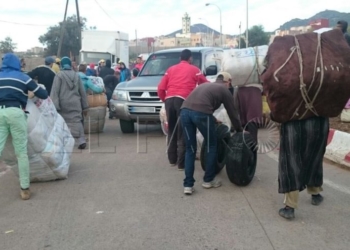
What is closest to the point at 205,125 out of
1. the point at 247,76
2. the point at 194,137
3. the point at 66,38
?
the point at 194,137

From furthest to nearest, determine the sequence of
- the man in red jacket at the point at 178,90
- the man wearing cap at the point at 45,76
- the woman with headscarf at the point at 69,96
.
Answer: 1. the man wearing cap at the point at 45,76
2. the woman with headscarf at the point at 69,96
3. the man in red jacket at the point at 178,90

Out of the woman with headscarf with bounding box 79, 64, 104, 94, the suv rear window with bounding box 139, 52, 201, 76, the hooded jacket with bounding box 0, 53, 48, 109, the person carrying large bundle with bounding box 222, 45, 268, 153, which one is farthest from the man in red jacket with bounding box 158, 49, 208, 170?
the suv rear window with bounding box 139, 52, 201, 76

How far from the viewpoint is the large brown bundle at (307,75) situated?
15.3 ft

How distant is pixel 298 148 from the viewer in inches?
196

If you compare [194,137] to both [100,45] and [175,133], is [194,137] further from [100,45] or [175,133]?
[100,45]

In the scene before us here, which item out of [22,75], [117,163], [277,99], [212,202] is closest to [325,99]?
[277,99]

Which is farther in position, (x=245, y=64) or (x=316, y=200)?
(x=245, y=64)

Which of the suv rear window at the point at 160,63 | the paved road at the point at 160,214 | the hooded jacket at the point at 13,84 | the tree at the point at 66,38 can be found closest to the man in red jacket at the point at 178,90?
the paved road at the point at 160,214

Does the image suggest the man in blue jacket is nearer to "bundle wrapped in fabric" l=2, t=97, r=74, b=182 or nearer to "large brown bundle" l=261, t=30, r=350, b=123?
"bundle wrapped in fabric" l=2, t=97, r=74, b=182

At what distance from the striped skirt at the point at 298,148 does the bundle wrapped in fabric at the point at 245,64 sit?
1.17m

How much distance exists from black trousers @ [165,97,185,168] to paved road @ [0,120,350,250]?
0.23 m

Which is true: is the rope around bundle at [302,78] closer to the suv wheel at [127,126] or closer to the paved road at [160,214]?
the paved road at [160,214]

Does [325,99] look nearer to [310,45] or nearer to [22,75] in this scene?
[310,45]

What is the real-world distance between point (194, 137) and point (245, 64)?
3.84 feet
